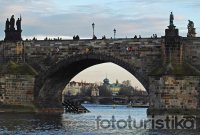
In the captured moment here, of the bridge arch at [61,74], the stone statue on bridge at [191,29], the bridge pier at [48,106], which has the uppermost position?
the stone statue on bridge at [191,29]

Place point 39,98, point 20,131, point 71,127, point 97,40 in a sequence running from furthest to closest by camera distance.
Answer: point 39,98 < point 97,40 < point 71,127 < point 20,131

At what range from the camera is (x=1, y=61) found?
73.8 metres

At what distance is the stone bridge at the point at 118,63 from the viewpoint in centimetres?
6053

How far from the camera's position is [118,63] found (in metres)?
66.6

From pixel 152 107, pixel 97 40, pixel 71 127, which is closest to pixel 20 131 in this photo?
pixel 71 127

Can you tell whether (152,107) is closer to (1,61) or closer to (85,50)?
(85,50)

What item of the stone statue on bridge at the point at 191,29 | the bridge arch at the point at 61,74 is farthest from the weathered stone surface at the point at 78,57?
the stone statue on bridge at the point at 191,29

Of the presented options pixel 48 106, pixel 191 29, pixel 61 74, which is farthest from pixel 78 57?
pixel 191 29

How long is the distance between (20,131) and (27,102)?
25.7 m

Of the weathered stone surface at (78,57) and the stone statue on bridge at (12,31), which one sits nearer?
the weathered stone surface at (78,57)

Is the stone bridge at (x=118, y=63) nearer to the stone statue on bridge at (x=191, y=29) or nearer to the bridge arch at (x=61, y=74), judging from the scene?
the bridge arch at (x=61, y=74)

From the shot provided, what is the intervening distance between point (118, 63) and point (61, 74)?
9.84 metres

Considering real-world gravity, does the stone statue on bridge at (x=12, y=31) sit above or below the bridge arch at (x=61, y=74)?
above

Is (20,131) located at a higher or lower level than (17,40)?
lower
